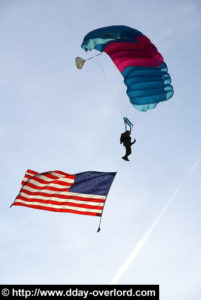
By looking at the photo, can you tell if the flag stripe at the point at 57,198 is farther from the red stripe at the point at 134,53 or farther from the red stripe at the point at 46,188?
the red stripe at the point at 134,53

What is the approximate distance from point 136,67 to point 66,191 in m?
6.25

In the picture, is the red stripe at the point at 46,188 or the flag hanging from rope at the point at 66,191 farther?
the red stripe at the point at 46,188

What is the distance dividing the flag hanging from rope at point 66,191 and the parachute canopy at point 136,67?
147 inches

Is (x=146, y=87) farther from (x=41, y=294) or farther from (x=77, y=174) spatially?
(x=41, y=294)

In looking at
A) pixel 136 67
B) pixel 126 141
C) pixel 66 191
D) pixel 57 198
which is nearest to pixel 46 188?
pixel 57 198

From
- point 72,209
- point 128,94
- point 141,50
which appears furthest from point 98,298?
point 141,50

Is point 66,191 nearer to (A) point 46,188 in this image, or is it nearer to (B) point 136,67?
(A) point 46,188

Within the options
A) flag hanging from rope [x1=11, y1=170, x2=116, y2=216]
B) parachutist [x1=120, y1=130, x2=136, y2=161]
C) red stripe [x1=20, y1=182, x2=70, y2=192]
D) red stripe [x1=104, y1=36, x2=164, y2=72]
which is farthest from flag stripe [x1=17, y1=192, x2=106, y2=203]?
red stripe [x1=104, y1=36, x2=164, y2=72]

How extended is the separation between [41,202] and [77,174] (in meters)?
2.14

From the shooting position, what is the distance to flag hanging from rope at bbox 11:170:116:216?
27.0 metres

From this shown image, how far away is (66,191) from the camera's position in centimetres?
2767

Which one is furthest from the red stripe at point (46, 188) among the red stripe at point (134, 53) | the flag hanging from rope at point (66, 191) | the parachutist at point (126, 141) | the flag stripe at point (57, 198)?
the red stripe at point (134, 53)

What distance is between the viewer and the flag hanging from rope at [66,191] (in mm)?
27047

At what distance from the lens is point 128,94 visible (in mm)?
28031
